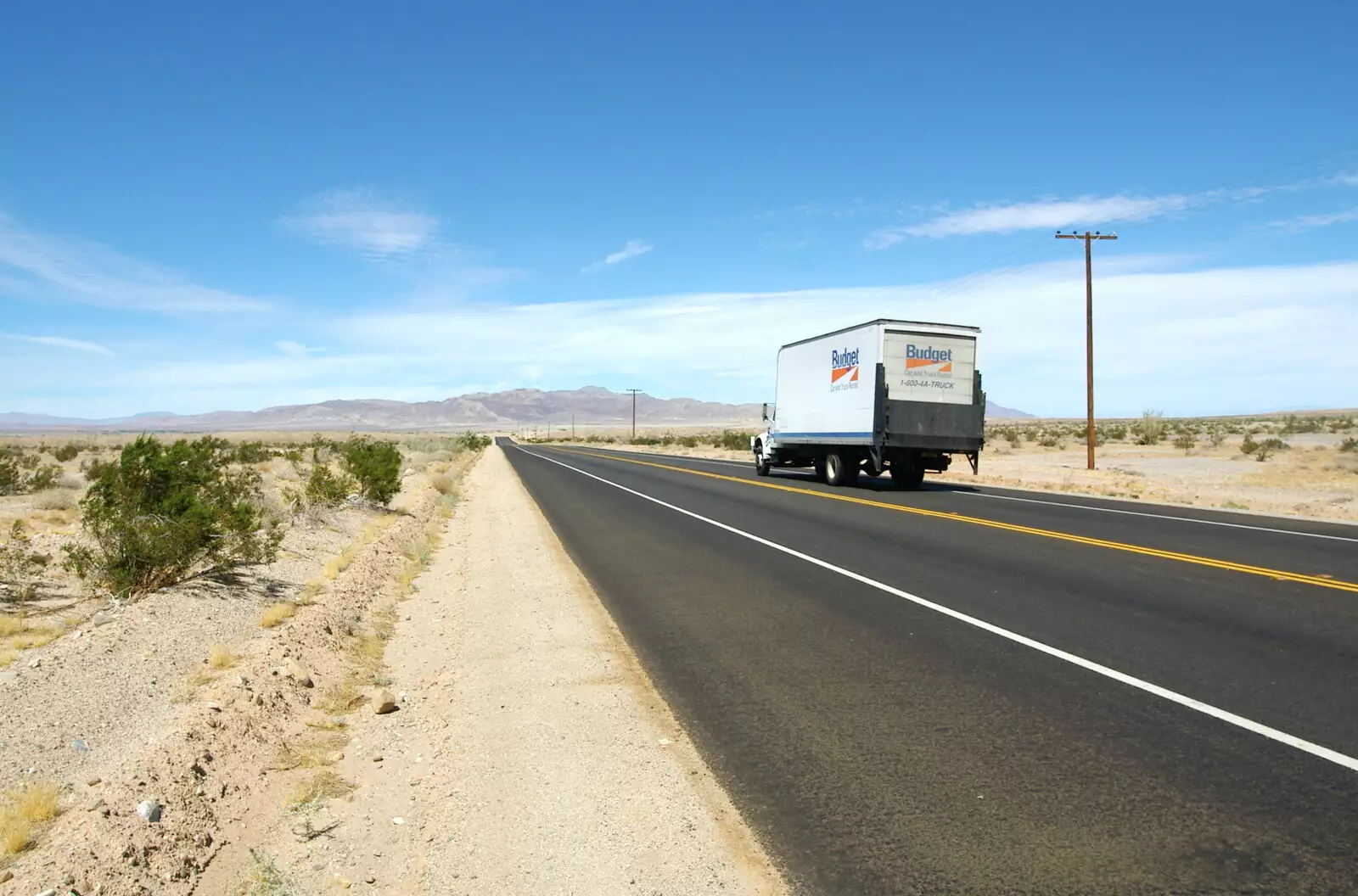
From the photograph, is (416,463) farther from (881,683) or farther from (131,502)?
(881,683)

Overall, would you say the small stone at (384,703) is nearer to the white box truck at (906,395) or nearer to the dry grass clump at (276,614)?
the dry grass clump at (276,614)

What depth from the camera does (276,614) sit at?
925cm

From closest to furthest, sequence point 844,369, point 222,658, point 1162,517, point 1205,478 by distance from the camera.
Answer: point 222,658
point 1162,517
point 844,369
point 1205,478

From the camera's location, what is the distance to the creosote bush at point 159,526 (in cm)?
966

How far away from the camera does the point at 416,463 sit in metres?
50.6

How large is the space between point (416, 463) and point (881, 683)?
46.8 meters

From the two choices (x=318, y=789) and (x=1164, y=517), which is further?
(x=1164, y=517)

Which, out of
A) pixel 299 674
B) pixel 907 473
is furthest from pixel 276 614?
pixel 907 473

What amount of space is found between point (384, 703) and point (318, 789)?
146 centimetres

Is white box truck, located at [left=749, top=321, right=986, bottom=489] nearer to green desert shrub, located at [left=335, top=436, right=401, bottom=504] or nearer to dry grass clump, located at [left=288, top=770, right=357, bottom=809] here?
green desert shrub, located at [left=335, top=436, right=401, bottom=504]

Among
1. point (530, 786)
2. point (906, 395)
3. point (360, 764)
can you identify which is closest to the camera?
point (530, 786)

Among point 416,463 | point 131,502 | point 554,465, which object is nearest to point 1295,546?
point 131,502

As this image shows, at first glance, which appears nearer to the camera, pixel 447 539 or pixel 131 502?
pixel 131 502

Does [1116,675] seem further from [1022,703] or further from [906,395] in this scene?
[906,395]
